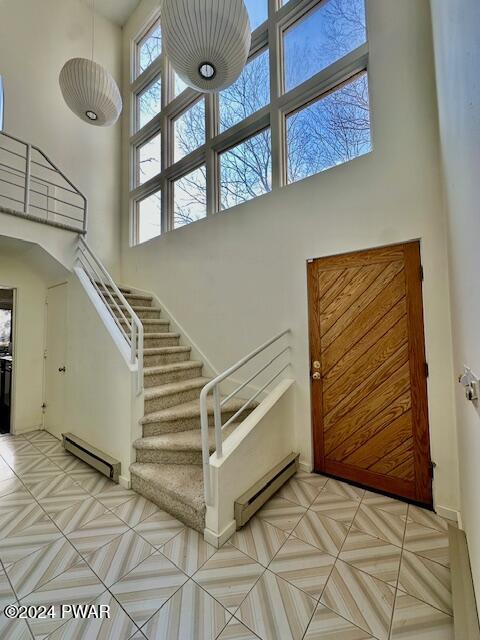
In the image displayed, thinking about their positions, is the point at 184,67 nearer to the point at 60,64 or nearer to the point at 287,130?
the point at 287,130

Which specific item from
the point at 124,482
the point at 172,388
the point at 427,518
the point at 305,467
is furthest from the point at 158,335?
the point at 427,518

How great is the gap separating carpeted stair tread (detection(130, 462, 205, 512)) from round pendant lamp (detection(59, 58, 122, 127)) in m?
3.62

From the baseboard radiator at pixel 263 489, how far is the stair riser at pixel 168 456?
57 cm

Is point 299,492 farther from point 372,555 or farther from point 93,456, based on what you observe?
point 93,456

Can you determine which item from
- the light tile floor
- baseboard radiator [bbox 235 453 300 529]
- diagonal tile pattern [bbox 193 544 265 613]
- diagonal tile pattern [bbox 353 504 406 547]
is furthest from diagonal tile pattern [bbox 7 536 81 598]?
diagonal tile pattern [bbox 353 504 406 547]

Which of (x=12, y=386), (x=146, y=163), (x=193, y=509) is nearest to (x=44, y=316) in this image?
(x=12, y=386)

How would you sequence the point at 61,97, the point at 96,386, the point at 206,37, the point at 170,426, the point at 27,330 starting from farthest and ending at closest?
the point at 61,97, the point at 27,330, the point at 96,386, the point at 170,426, the point at 206,37

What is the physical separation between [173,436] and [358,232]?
8.22ft

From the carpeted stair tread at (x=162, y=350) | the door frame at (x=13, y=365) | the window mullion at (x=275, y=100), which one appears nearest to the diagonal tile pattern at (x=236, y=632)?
the carpeted stair tread at (x=162, y=350)

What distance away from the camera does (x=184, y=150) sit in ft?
14.2

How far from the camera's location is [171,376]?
3.22 meters

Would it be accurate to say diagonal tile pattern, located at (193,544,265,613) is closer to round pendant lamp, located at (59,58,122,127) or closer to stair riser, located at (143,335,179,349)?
stair riser, located at (143,335,179,349)

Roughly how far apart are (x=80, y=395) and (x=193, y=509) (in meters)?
1.99

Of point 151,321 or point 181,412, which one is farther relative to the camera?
point 151,321
